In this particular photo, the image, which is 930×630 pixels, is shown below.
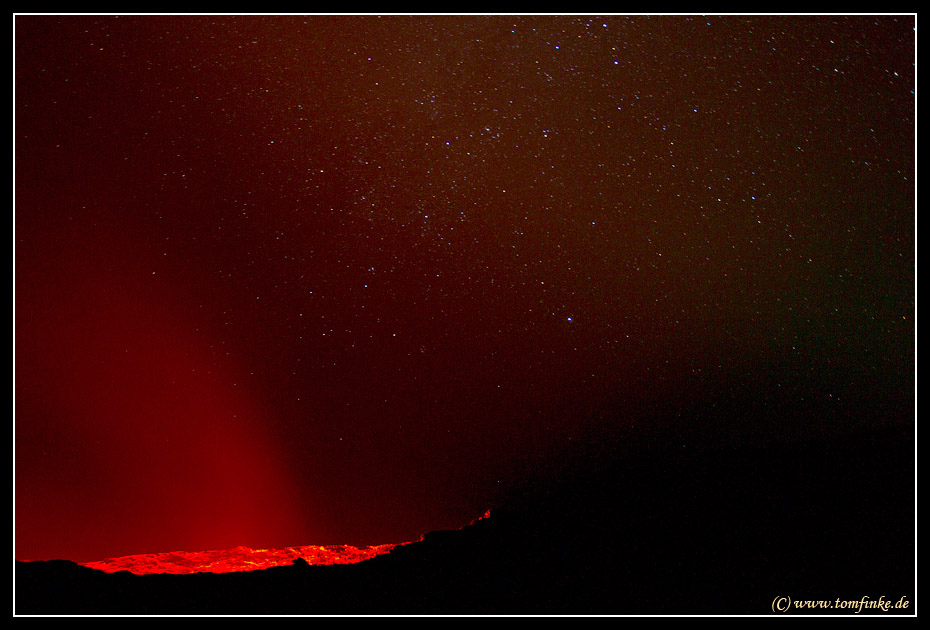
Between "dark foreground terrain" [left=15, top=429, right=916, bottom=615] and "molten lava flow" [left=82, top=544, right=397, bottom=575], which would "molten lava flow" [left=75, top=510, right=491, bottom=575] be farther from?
"dark foreground terrain" [left=15, top=429, right=916, bottom=615]

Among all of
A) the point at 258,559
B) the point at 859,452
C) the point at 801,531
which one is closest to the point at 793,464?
the point at 859,452

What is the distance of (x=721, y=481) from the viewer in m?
3.06

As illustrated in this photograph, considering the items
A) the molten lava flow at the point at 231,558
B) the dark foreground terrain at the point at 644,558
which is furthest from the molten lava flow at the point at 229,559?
the dark foreground terrain at the point at 644,558

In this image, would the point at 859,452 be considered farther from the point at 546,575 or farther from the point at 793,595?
the point at 546,575

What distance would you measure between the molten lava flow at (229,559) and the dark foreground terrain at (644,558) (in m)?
0.44

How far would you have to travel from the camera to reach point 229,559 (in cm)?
292

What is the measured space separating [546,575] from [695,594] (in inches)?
24.8

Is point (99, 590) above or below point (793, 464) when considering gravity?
above

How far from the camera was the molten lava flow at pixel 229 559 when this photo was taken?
2750mm

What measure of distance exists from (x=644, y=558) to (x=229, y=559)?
229 centimetres

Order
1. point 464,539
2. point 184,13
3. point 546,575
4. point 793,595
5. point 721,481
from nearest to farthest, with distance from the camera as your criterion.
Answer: point 184,13 < point 793,595 < point 546,575 < point 464,539 < point 721,481

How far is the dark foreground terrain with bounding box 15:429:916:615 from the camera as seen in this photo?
207cm

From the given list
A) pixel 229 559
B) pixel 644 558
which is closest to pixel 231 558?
pixel 229 559

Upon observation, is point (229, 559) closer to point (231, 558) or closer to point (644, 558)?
point (231, 558)
